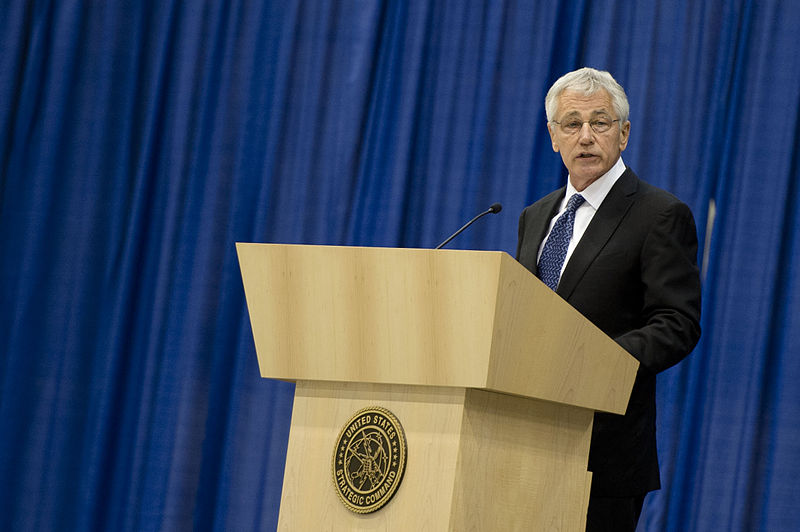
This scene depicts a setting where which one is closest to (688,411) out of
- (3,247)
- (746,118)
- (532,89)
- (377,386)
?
(746,118)

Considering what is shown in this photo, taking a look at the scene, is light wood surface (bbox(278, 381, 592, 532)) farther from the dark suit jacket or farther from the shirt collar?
the shirt collar

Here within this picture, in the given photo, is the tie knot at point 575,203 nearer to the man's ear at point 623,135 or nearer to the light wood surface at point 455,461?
the man's ear at point 623,135

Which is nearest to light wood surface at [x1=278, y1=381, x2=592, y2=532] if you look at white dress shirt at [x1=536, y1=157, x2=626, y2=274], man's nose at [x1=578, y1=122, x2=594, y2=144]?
white dress shirt at [x1=536, y1=157, x2=626, y2=274]

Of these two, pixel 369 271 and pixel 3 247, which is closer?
pixel 369 271

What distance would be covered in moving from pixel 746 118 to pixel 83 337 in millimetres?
2763

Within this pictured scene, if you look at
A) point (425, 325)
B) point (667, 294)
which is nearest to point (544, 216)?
point (667, 294)

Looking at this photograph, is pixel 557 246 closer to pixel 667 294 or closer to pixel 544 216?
pixel 544 216

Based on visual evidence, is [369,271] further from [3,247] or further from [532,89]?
[3,247]

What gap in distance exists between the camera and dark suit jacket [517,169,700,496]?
1938mm

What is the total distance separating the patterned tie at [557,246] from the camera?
210 centimetres

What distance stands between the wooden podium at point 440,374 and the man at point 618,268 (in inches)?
7.6

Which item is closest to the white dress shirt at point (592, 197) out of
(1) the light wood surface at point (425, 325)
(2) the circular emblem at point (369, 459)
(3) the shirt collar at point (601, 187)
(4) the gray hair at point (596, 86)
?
(3) the shirt collar at point (601, 187)

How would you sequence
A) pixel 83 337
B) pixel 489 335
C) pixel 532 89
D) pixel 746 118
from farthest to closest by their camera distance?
pixel 83 337 → pixel 532 89 → pixel 746 118 → pixel 489 335

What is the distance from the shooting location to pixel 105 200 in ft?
13.7
